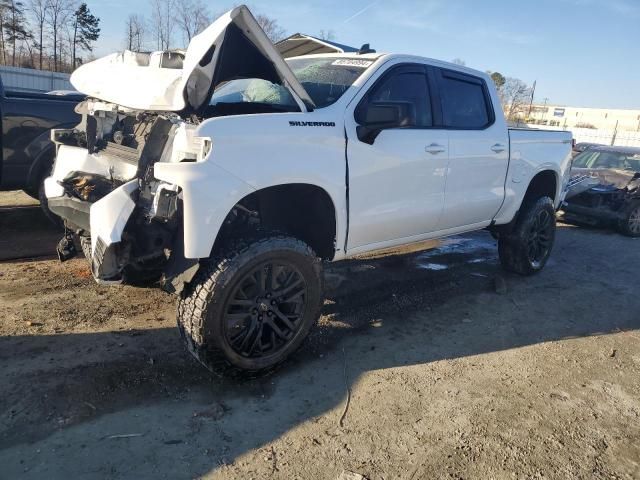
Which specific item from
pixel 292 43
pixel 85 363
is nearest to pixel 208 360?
pixel 85 363

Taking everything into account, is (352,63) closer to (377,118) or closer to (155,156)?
(377,118)

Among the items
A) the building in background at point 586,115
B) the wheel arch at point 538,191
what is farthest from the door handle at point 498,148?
the building in background at point 586,115

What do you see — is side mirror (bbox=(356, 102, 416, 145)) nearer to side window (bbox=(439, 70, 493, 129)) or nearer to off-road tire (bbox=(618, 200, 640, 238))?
side window (bbox=(439, 70, 493, 129))

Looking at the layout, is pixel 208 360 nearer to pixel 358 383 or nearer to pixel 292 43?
pixel 358 383

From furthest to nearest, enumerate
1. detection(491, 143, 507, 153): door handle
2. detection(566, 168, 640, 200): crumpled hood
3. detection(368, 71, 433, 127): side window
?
detection(566, 168, 640, 200): crumpled hood → detection(491, 143, 507, 153): door handle → detection(368, 71, 433, 127): side window

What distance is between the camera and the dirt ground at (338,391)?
270 cm

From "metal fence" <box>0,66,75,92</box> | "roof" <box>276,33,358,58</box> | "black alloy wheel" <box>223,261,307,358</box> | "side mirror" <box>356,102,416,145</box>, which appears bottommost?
"black alloy wheel" <box>223,261,307,358</box>

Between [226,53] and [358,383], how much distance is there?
2378 mm

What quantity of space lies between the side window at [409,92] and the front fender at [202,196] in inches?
58.4

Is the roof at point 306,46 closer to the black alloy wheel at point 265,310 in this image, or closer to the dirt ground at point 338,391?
the dirt ground at point 338,391

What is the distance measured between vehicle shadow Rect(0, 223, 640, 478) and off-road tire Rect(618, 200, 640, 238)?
12.4ft

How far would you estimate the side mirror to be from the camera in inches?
140

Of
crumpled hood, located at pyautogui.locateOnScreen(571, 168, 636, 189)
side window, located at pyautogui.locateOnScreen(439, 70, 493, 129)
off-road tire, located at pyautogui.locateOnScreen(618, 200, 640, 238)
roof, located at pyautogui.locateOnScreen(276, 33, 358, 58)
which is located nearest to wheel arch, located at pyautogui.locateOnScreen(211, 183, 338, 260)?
side window, located at pyautogui.locateOnScreen(439, 70, 493, 129)

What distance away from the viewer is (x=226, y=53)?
132 inches
